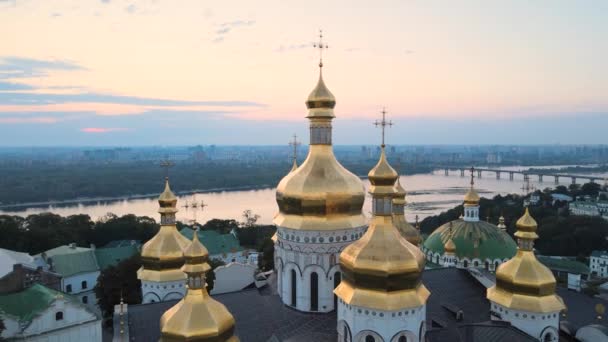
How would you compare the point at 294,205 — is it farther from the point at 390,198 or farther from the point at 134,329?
the point at 134,329

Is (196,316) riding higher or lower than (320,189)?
lower

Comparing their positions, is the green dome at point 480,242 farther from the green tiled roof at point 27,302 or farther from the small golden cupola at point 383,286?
the green tiled roof at point 27,302

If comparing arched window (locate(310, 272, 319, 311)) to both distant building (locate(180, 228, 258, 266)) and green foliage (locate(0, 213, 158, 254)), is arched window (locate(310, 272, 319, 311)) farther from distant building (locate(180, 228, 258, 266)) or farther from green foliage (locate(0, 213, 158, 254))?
green foliage (locate(0, 213, 158, 254))

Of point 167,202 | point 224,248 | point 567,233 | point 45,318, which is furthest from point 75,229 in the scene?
point 567,233

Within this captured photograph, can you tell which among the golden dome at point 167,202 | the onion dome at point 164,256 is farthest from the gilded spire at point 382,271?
the golden dome at point 167,202

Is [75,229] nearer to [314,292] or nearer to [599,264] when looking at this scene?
[314,292]

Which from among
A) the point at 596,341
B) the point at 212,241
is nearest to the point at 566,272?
the point at 596,341
